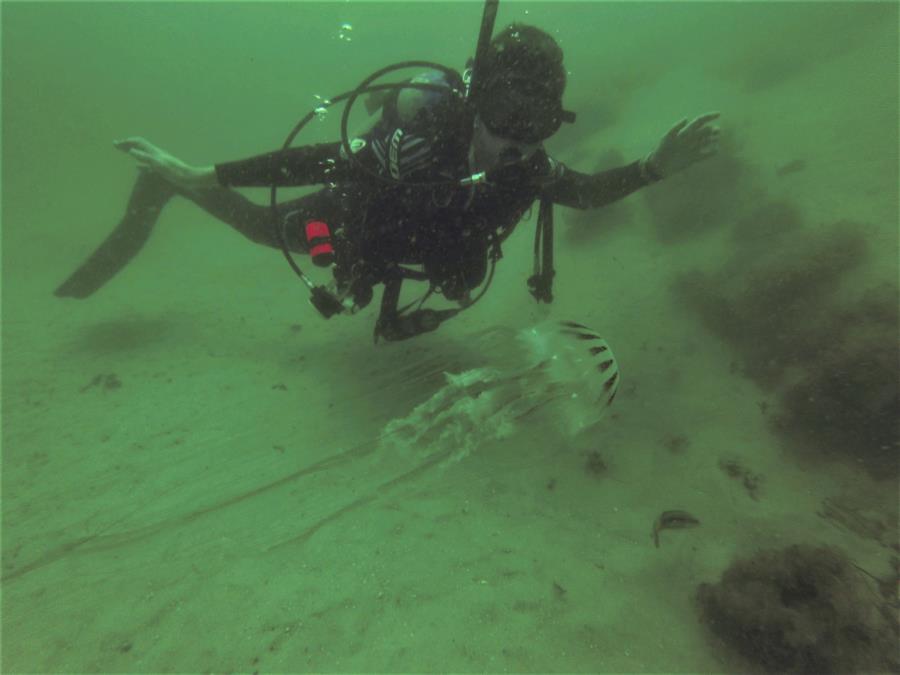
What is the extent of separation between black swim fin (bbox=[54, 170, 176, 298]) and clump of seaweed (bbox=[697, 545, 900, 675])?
8.02 meters

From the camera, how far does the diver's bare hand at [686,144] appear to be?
12.4ft

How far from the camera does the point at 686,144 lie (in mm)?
3850

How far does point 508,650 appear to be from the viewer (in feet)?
8.78

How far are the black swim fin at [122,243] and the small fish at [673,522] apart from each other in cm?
746

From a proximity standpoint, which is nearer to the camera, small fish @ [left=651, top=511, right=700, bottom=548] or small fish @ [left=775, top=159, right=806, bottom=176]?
small fish @ [left=651, top=511, right=700, bottom=548]

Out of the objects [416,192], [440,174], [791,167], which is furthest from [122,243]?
[791,167]

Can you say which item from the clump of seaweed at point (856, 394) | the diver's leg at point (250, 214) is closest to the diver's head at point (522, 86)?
the diver's leg at point (250, 214)

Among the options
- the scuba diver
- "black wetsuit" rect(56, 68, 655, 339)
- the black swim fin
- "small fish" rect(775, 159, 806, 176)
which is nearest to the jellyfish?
the scuba diver

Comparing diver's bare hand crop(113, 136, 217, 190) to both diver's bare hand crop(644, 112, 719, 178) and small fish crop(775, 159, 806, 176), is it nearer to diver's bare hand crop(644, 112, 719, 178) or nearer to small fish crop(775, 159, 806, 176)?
diver's bare hand crop(644, 112, 719, 178)

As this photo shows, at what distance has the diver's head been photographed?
9.73 ft

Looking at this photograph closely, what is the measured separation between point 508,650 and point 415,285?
26.1ft

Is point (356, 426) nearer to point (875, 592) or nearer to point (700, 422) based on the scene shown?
point (700, 422)

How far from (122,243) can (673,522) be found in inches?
326

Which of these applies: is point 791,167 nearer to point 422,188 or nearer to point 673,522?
point 673,522
